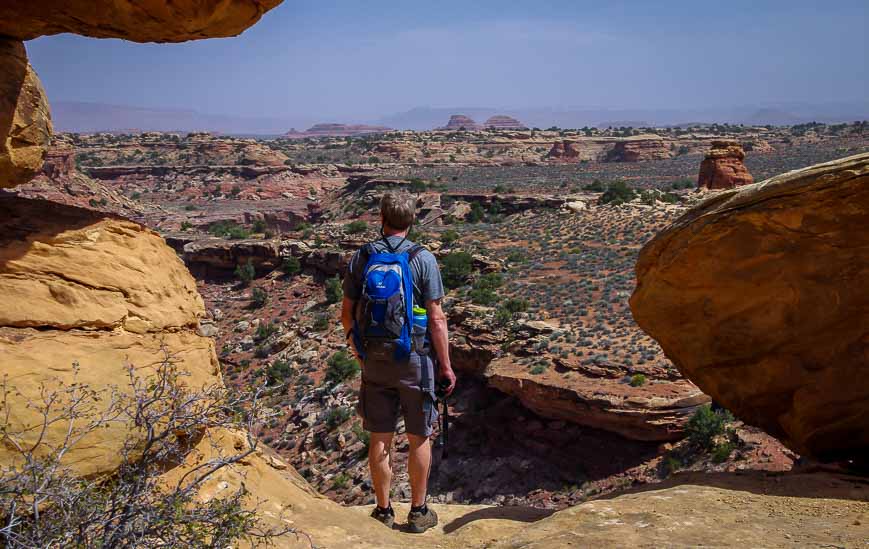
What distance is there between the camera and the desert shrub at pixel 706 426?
12.4 metres

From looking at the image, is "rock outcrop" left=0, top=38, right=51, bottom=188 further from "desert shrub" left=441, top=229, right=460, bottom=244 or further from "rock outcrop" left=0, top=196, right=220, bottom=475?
"desert shrub" left=441, top=229, right=460, bottom=244

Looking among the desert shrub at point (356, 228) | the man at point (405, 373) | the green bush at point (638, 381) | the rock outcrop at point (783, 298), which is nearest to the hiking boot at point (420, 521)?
the man at point (405, 373)

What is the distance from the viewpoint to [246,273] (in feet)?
105

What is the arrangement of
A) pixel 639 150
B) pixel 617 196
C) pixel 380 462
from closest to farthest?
pixel 380 462
pixel 617 196
pixel 639 150

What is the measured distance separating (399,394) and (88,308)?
6.69ft

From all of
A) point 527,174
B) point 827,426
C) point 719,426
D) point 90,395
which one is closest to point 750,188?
point 827,426

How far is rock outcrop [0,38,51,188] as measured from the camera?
13.4ft

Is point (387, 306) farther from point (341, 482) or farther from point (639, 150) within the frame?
point (639, 150)

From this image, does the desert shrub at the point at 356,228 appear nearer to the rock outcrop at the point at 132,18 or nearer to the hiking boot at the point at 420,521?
the rock outcrop at the point at 132,18

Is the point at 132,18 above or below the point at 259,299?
above

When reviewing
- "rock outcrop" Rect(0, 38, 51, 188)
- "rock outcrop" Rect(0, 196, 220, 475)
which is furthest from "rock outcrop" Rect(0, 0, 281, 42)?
"rock outcrop" Rect(0, 196, 220, 475)

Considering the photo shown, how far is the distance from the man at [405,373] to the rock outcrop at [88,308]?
1219mm

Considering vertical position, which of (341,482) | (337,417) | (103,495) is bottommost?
(341,482)

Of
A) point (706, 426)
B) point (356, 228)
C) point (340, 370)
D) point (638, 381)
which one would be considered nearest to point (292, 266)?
point (356, 228)
